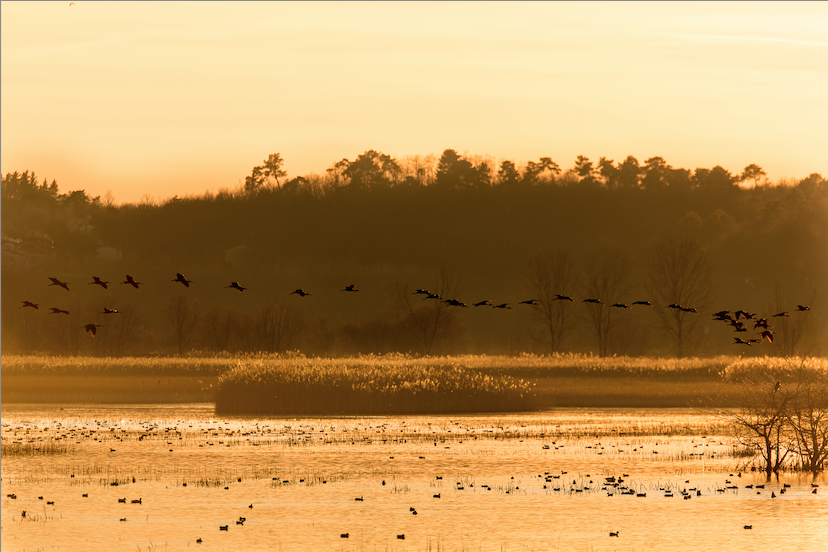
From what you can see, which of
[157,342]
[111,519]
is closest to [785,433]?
[111,519]

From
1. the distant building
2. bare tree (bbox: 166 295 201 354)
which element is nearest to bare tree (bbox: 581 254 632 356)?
bare tree (bbox: 166 295 201 354)

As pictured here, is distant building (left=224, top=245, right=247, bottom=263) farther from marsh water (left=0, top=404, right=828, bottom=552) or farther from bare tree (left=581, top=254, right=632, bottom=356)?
marsh water (left=0, top=404, right=828, bottom=552)

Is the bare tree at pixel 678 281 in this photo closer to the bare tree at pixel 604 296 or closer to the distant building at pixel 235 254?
the bare tree at pixel 604 296

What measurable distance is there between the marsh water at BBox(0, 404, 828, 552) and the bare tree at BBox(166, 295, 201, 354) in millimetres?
66279

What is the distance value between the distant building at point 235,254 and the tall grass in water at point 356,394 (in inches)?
4777

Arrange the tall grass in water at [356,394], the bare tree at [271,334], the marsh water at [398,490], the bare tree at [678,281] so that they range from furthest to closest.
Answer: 1. the bare tree at [271,334]
2. the bare tree at [678,281]
3. the tall grass in water at [356,394]
4. the marsh water at [398,490]

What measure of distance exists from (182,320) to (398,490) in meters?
86.6

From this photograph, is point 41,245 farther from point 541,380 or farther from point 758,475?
point 758,475

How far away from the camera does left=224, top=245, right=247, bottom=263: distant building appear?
573 feet

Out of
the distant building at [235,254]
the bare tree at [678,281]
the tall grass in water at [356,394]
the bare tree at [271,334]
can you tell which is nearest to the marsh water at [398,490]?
the tall grass in water at [356,394]

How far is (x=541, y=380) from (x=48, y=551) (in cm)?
4831

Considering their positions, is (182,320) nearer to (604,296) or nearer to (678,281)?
(604,296)

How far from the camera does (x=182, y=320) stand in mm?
111938

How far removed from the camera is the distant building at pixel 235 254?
174500 millimetres
